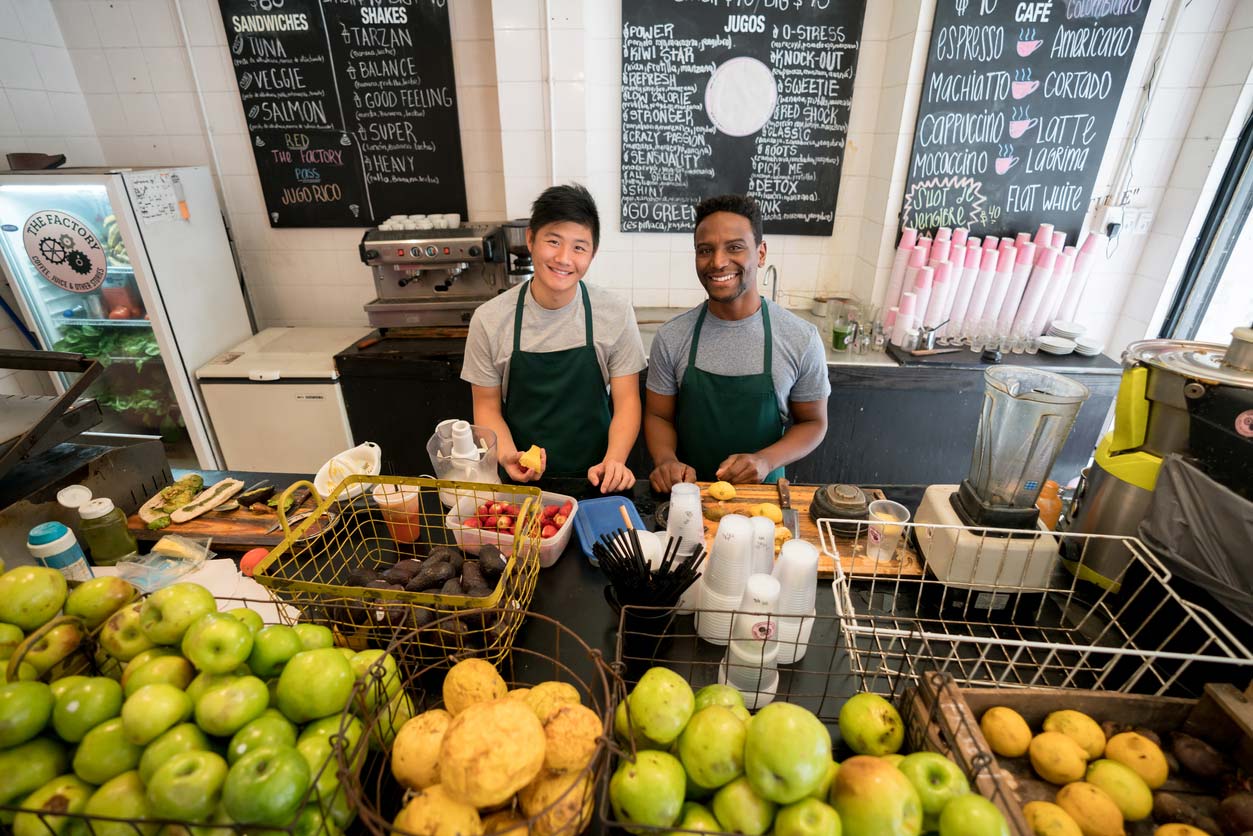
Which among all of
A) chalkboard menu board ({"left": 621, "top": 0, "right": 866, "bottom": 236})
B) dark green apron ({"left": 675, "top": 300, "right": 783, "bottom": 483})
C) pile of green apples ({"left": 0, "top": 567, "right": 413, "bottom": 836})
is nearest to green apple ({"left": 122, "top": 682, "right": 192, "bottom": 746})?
pile of green apples ({"left": 0, "top": 567, "right": 413, "bottom": 836})

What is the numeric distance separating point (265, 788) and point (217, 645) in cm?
23

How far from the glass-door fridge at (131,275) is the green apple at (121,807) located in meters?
3.09

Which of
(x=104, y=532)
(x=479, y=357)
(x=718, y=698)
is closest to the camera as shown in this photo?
(x=718, y=698)

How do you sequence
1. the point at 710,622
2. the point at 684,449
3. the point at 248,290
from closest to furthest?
the point at 710,622 < the point at 684,449 < the point at 248,290

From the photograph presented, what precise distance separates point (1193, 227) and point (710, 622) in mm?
3602

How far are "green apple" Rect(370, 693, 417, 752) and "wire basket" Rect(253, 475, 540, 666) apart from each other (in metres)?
0.09

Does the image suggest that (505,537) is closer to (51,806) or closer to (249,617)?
(249,617)

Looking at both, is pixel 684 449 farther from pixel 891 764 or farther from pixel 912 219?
pixel 912 219

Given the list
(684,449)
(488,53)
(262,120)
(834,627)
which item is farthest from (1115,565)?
(262,120)

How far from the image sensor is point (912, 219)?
3.20m

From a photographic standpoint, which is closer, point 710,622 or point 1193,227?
point 710,622

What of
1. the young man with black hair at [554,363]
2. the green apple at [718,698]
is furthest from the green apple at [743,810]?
the young man with black hair at [554,363]

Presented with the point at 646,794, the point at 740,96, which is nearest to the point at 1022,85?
the point at 740,96

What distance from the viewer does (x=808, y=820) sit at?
0.68 meters
